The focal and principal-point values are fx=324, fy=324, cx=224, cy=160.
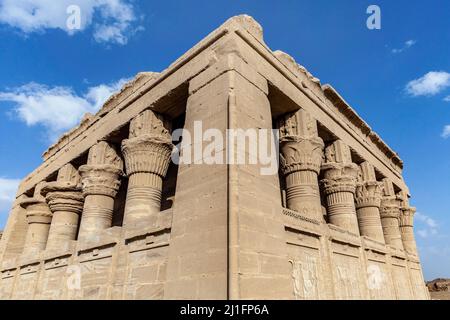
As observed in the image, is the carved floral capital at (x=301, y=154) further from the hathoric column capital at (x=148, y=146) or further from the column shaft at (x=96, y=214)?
the column shaft at (x=96, y=214)

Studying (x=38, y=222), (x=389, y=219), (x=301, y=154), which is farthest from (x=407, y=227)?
(x=38, y=222)

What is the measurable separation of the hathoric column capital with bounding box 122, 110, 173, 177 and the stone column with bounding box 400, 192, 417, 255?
8.99m

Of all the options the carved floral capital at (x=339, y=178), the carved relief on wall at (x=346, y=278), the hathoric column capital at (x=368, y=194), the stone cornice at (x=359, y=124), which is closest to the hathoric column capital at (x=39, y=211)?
the carved floral capital at (x=339, y=178)

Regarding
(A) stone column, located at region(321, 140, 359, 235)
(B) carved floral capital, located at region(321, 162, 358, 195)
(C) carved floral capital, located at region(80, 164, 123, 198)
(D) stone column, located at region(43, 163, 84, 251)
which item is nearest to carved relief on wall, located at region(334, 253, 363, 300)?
(A) stone column, located at region(321, 140, 359, 235)

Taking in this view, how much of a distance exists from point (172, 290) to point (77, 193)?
19.4ft

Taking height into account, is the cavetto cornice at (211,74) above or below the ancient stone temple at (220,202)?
above

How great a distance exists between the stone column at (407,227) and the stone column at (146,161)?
29.5ft

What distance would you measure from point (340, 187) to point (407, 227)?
18.4ft

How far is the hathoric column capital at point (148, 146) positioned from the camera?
6.37 m

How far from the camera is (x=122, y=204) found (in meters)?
9.81

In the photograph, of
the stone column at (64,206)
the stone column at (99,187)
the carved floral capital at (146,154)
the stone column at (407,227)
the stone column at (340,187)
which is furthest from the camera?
the stone column at (407,227)

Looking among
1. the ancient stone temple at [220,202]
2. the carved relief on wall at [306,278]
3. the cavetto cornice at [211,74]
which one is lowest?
the carved relief on wall at [306,278]
